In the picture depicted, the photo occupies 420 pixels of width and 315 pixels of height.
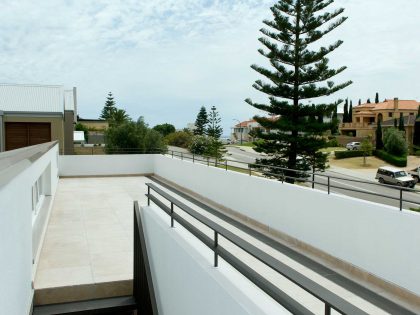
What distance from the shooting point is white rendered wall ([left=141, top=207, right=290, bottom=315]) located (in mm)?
2932

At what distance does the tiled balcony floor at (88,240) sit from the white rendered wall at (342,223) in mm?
2936

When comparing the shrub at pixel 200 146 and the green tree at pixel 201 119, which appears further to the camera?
the green tree at pixel 201 119

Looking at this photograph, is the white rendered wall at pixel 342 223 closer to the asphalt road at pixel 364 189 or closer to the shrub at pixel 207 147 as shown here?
the asphalt road at pixel 364 189

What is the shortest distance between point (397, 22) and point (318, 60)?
4.56m

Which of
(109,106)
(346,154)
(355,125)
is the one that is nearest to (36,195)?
(346,154)

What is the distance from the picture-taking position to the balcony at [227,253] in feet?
10.7

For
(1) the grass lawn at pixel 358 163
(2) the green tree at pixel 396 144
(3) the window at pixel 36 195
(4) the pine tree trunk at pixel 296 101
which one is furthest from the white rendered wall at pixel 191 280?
(2) the green tree at pixel 396 144

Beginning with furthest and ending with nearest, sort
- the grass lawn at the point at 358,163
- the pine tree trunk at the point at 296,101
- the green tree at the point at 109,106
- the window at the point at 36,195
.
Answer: the green tree at the point at 109,106
the grass lawn at the point at 358,163
the pine tree trunk at the point at 296,101
the window at the point at 36,195

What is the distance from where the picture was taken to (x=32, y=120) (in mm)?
22266

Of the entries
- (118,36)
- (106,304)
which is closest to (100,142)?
(118,36)

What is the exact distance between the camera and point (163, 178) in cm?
1830

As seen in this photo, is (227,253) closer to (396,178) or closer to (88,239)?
(88,239)

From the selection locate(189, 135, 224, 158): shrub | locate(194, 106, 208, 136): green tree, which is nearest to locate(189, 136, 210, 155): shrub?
locate(189, 135, 224, 158): shrub

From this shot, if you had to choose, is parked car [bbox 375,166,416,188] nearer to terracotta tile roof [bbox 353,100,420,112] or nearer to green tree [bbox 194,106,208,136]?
terracotta tile roof [bbox 353,100,420,112]
